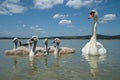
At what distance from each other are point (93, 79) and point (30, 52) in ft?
32.7

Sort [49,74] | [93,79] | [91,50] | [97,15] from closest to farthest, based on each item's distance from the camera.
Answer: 1. [93,79]
2. [49,74]
3. [91,50]
4. [97,15]

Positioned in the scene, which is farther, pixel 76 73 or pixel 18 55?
pixel 18 55

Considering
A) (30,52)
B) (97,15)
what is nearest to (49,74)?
(30,52)

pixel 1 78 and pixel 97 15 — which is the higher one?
pixel 97 15

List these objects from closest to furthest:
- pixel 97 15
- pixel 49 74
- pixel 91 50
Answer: pixel 49 74 → pixel 91 50 → pixel 97 15

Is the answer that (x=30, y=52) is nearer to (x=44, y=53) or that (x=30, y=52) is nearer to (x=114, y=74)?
(x=44, y=53)

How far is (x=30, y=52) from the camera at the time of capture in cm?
2014

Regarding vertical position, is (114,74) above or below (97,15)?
below

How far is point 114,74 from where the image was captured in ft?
39.2

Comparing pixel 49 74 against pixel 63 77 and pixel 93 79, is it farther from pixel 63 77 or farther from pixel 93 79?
pixel 93 79

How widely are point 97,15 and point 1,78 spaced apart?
491 inches

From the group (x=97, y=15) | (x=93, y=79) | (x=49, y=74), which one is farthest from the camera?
(x=97, y=15)

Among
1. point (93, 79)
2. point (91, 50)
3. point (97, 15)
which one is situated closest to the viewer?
point (93, 79)

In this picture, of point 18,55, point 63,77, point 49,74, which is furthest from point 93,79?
point 18,55
